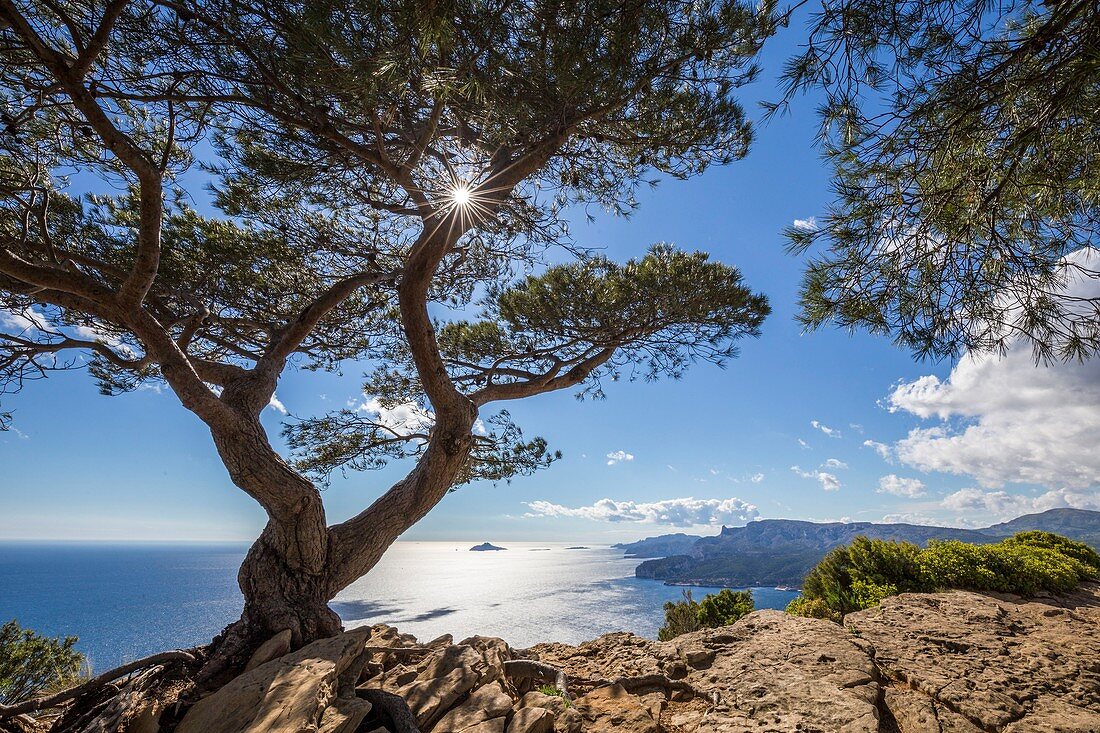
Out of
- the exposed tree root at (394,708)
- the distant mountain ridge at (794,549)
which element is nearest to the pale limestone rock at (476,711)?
the exposed tree root at (394,708)

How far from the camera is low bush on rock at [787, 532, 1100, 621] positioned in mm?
4812

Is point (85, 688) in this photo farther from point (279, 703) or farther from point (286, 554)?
point (279, 703)

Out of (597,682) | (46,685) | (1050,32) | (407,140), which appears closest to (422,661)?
(597,682)

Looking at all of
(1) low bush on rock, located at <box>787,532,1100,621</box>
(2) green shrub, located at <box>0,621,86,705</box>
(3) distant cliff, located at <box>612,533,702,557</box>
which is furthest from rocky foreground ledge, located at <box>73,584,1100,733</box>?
(3) distant cliff, located at <box>612,533,702,557</box>

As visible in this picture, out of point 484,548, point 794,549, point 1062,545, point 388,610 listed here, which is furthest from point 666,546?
point 1062,545

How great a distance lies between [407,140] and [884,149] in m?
3.65

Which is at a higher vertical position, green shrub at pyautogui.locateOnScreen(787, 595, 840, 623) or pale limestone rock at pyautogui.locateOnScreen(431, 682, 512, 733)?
pale limestone rock at pyautogui.locateOnScreen(431, 682, 512, 733)

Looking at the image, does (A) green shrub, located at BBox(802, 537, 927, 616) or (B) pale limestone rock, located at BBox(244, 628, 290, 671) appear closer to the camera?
(B) pale limestone rock, located at BBox(244, 628, 290, 671)

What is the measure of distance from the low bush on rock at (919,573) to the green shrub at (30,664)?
445 inches

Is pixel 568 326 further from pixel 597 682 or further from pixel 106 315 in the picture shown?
pixel 106 315

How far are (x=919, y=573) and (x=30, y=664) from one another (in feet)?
42.8

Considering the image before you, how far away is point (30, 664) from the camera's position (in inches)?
264

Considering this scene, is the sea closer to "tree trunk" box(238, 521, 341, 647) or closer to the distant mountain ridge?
the distant mountain ridge

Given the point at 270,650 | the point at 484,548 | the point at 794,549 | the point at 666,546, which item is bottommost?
the point at 484,548
